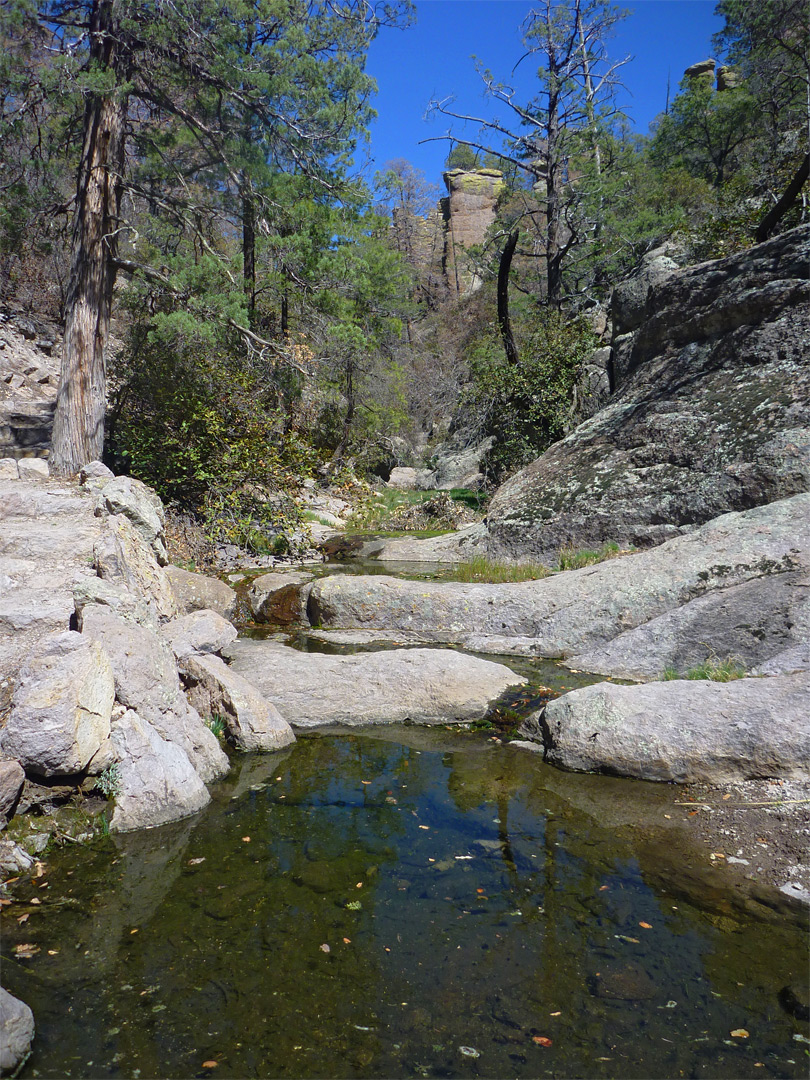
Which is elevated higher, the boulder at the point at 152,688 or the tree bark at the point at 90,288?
the tree bark at the point at 90,288

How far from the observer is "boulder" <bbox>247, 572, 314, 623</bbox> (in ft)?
27.5

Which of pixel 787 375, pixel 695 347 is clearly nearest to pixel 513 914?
pixel 787 375

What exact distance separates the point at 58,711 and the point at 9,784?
0.41 metres

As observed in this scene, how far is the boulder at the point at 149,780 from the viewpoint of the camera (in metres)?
3.89

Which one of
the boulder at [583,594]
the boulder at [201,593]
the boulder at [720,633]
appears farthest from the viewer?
the boulder at [201,593]

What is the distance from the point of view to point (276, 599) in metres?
8.56

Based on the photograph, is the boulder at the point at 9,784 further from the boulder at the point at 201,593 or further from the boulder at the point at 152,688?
the boulder at the point at 201,593

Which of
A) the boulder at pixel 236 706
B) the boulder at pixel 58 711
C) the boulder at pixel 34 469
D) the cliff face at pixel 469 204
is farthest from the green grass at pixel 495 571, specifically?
the cliff face at pixel 469 204

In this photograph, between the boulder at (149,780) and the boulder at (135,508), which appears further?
the boulder at (135,508)

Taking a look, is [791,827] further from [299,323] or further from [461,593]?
[299,323]

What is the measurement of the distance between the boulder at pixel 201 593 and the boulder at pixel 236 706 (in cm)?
266

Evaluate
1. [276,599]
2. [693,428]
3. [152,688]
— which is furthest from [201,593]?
[693,428]

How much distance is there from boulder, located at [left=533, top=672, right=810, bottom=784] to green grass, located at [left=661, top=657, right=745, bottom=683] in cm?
53

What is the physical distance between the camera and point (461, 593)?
7648 mm
